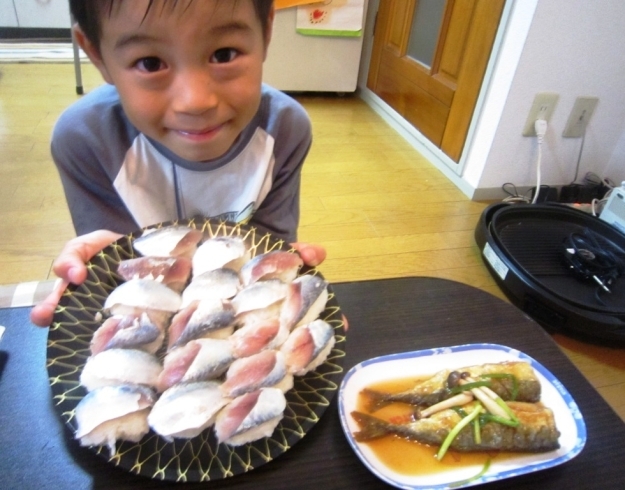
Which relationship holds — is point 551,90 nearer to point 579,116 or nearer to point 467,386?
point 579,116

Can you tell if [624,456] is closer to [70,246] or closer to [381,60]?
[70,246]

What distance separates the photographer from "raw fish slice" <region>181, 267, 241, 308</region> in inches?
18.9

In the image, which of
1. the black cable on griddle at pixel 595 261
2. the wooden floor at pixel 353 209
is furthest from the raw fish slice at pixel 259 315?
the black cable on griddle at pixel 595 261

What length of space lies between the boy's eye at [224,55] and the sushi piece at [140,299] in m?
0.24

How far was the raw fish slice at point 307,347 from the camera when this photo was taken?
0.44 meters

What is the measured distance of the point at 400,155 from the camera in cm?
211

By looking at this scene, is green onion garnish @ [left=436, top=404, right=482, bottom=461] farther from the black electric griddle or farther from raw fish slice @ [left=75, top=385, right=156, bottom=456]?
the black electric griddle

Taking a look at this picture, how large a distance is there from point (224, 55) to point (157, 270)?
0.79 feet

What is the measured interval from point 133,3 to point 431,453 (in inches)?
21.0

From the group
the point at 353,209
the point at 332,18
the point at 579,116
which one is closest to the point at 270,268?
the point at 353,209

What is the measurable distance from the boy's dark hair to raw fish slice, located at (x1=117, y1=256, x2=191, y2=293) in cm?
24

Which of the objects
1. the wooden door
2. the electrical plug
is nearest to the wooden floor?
the wooden door

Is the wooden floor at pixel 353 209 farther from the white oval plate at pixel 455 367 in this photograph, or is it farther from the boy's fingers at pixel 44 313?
the boy's fingers at pixel 44 313

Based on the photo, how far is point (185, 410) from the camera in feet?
1.30
